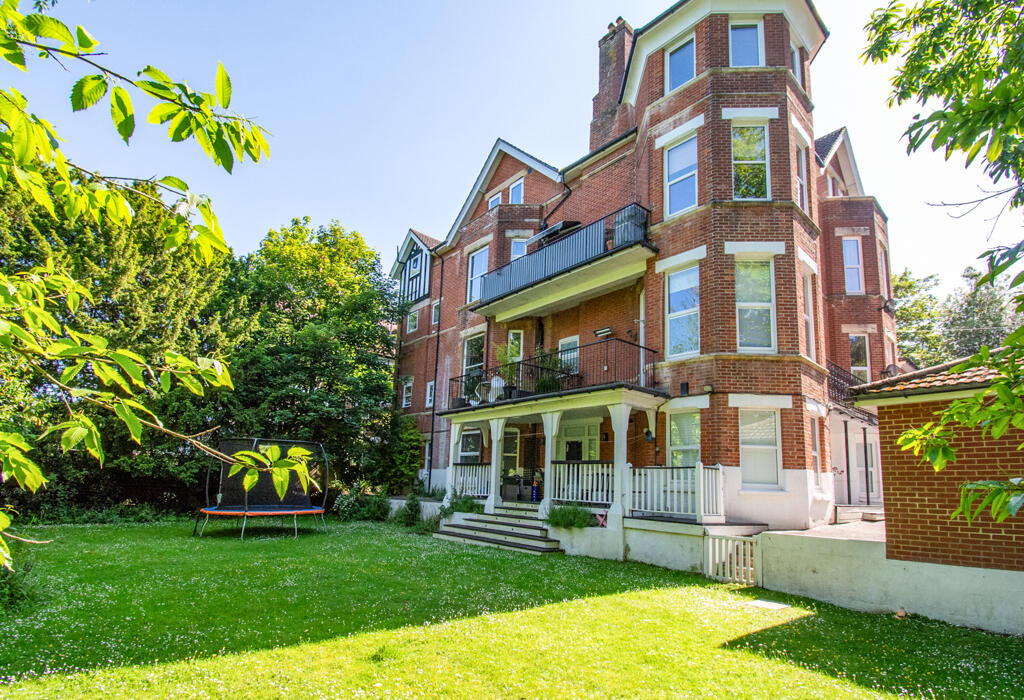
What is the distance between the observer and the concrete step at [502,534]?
12727mm

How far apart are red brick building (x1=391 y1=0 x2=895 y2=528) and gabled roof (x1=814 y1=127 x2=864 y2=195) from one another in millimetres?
101

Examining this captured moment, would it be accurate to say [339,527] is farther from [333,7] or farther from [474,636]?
[333,7]

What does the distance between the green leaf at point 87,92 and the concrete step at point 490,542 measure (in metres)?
11.9

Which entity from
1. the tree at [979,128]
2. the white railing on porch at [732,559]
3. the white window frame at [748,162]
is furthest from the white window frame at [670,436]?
the tree at [979,128]

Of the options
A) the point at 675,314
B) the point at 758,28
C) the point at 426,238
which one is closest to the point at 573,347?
the point at 675,314

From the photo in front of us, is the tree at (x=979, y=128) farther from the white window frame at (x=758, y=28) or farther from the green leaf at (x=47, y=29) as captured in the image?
the white window frame at (x=758, y=28)

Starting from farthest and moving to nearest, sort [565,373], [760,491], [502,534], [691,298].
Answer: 1. [565,373]
2. [691,298]
3. [502,534]
4. [760,491]

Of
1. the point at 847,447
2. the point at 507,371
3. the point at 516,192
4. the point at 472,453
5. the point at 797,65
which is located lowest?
the point at 472,453

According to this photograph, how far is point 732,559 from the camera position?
9844 mm

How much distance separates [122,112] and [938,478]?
31.6 ft

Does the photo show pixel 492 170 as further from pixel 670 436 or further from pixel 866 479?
pixel 866 479

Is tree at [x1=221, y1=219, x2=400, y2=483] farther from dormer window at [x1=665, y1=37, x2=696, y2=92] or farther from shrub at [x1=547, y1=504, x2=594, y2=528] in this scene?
dormer window at [x1=665, y1=37, x2=696, y2=92]

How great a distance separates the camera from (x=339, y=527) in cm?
1733

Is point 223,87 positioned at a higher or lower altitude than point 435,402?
lower
